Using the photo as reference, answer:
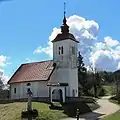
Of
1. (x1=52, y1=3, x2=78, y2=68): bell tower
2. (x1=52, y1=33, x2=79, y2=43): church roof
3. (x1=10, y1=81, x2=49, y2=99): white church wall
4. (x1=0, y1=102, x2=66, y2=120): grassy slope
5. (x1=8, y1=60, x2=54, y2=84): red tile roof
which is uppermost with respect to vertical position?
(x1=52, y1=33, x2=79, y2=43): church roof

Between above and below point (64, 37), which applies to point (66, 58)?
below

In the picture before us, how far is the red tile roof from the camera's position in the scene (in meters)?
47.8

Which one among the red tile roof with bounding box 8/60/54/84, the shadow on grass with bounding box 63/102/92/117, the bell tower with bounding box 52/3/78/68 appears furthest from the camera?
the bell tower with bounding box 52/3/78/68

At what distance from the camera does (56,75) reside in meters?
48.4

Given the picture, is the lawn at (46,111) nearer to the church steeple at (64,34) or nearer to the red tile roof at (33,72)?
the red tile roof at (33,72)

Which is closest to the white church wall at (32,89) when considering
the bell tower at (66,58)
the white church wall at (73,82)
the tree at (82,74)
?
the bell tower at (66,58)

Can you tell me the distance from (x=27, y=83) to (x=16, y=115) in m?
16.1

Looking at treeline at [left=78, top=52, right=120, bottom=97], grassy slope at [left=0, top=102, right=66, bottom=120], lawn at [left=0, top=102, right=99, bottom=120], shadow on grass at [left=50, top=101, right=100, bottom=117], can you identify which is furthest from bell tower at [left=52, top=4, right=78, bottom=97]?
treeline at [left=78, top=52, right=120, bottom=97]

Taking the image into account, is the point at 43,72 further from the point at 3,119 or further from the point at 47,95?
the point at 3,119

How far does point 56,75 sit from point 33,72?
14.6 feet

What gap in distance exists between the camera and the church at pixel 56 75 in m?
46.7

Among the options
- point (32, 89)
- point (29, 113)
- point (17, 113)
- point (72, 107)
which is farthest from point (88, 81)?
point (29, 113)

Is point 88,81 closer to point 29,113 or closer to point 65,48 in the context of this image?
point 65,48

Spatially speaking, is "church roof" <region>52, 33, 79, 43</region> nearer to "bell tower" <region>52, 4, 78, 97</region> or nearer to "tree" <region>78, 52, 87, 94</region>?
"bell tower" <region>52, 4, 78, 97</region>
